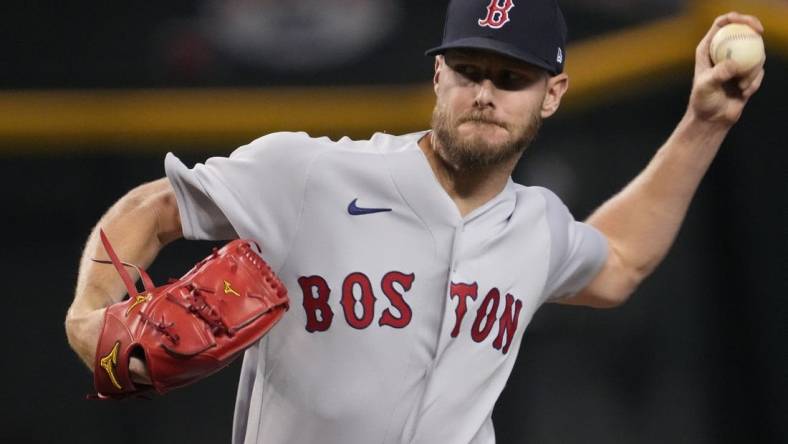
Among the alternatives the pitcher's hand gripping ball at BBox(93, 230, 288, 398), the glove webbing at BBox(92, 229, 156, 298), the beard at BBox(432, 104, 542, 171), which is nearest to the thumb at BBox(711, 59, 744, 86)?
the beard at BBox(432, 104, 542, 171)

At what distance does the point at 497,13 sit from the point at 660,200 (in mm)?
572

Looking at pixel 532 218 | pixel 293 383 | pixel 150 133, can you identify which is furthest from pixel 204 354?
pixel 150 133

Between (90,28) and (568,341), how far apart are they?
181 centimetres

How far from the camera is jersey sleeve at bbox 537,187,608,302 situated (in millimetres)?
2023

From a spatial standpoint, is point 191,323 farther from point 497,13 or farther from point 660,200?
point 660,200

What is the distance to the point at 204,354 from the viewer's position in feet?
5.06

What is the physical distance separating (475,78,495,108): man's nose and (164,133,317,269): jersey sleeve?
270 millimetres

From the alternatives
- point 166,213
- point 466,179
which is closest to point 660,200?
point 466,179

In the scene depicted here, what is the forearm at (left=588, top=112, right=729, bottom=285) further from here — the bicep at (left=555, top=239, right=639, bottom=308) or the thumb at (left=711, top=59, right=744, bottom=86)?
the thumb at (left=711, top=59, right=744, bottom=86)

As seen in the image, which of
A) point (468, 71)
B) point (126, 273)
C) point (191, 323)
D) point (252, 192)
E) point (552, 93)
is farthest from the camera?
point (552, 93)

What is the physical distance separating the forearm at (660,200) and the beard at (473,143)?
1.41 feet

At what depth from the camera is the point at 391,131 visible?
3674 mm

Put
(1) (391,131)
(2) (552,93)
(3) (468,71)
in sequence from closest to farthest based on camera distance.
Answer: (3) (468,71) < (2) (552,93) < (1) (391,131)

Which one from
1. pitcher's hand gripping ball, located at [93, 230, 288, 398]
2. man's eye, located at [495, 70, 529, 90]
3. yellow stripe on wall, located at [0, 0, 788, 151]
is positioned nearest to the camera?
pitcher's hand gripping ball, located at [93, 230, 288, 398]
